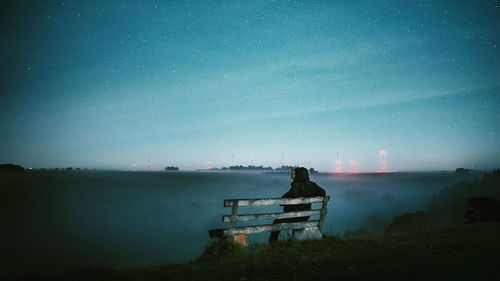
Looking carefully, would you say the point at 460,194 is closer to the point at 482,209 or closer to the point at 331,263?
the point at 482,209

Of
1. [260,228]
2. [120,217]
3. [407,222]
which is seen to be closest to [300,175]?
[260,228]

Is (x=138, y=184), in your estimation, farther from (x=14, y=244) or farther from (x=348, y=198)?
(x=348, y=198)

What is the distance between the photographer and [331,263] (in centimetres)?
584

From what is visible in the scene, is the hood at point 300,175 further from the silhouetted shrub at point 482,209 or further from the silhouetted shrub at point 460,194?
the silhouetted shrub at point 460,194

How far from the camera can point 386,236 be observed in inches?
384

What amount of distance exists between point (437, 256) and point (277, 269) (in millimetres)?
4341

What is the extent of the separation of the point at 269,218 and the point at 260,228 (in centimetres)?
40

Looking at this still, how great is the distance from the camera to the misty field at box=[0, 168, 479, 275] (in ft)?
270

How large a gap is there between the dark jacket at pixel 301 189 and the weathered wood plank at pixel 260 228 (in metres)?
0.48

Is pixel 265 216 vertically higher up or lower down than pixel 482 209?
higher up

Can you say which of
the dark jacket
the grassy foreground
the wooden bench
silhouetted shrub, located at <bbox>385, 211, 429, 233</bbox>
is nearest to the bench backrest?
the wooden bench

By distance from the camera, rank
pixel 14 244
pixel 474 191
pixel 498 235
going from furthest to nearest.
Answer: pixel 474 191 < pixel 14 244 < pixel 498 235

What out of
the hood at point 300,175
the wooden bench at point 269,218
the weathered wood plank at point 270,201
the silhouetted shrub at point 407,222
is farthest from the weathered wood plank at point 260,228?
the silhouetted shrub at point 407,222

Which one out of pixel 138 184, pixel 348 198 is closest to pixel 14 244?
pixel 138 184
